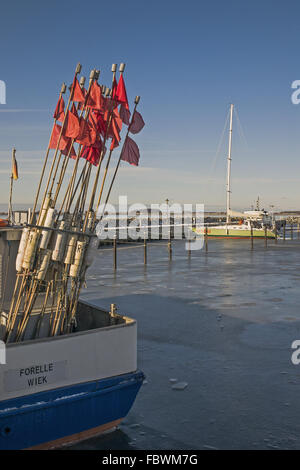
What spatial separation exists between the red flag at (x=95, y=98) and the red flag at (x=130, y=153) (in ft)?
2.37

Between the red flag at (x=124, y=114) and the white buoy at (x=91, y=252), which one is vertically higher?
the red flag at (x=124, y=114)

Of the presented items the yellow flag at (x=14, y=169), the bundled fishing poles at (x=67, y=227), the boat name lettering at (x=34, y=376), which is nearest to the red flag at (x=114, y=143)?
the bundled fishing poles at (x=67, y=227)

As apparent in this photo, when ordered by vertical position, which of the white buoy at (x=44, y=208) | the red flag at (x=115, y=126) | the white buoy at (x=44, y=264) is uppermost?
the red flag at (x=115, y=126)

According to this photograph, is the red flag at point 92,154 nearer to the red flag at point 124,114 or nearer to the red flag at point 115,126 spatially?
the red flag at point 115,126

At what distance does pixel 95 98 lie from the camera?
6.52m

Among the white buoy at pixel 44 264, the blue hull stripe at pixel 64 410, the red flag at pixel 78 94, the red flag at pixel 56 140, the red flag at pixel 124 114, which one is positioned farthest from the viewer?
the red flag at pixel 56 140

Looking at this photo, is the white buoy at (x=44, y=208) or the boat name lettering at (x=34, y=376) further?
the white buoy at (x=44, y=208)

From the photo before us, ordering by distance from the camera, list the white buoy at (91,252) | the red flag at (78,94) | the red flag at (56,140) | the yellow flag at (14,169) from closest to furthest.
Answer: the white buoy at (91,252) < the red flag at (78,94) < the red flag at (56,140) < the yellow flag at (14,169)

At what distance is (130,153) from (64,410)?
383 cm

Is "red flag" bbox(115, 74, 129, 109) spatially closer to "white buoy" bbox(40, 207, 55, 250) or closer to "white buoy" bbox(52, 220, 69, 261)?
"white buoy" bbox(40, 207, 55, 250)

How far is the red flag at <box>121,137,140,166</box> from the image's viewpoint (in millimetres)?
6984

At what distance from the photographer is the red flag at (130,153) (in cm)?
698

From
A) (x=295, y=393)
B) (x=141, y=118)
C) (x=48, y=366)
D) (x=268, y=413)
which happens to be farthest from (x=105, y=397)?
(x=141, y=118)

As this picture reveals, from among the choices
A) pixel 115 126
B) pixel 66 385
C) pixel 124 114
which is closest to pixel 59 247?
pixel 66 385
